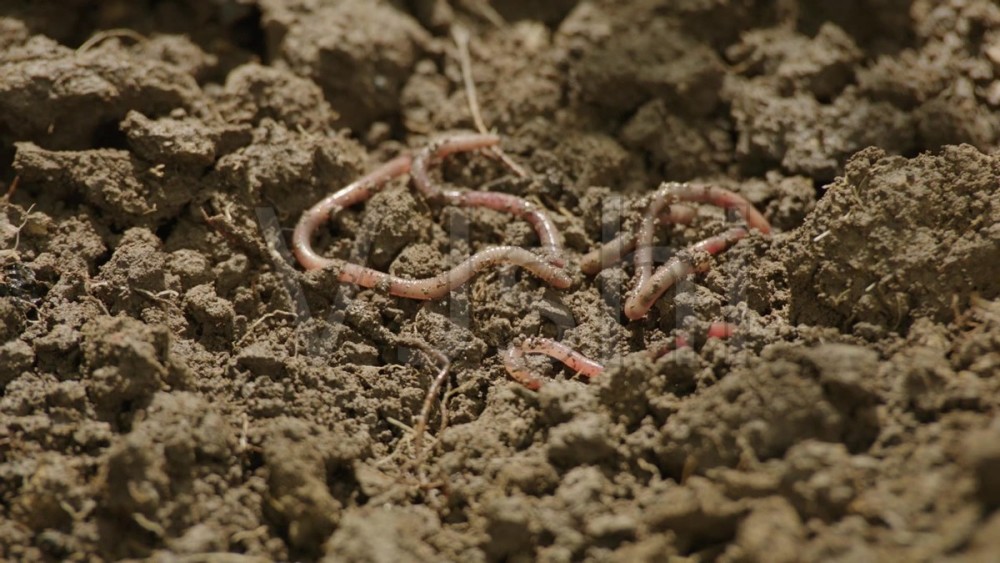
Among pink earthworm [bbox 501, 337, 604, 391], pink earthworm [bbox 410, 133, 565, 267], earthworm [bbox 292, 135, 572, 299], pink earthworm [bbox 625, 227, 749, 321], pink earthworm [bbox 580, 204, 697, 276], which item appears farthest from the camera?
pink earthworm [bbox 410, 133, 565, 267]

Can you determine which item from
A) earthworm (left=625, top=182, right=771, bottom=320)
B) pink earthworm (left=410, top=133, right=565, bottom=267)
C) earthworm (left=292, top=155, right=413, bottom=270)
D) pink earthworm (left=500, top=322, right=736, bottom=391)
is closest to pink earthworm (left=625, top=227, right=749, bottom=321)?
earthworm (left=625, top=182, right=771, bottom=320)

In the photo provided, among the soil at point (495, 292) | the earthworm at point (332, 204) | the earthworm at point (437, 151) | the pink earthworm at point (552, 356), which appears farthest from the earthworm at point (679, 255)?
the earthworm at point (332, 204)

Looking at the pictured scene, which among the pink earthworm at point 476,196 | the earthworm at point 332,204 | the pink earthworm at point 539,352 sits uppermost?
the pink earthworm at point 476,196

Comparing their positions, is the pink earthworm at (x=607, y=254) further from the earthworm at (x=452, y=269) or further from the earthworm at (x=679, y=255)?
the earthworm at (x=452, y=269)

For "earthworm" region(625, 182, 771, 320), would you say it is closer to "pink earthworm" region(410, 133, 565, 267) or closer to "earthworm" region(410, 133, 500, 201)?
"pink earthworm" region(410, 133, 565, 267)

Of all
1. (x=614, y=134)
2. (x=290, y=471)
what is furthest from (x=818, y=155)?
(x=290, y=471)
